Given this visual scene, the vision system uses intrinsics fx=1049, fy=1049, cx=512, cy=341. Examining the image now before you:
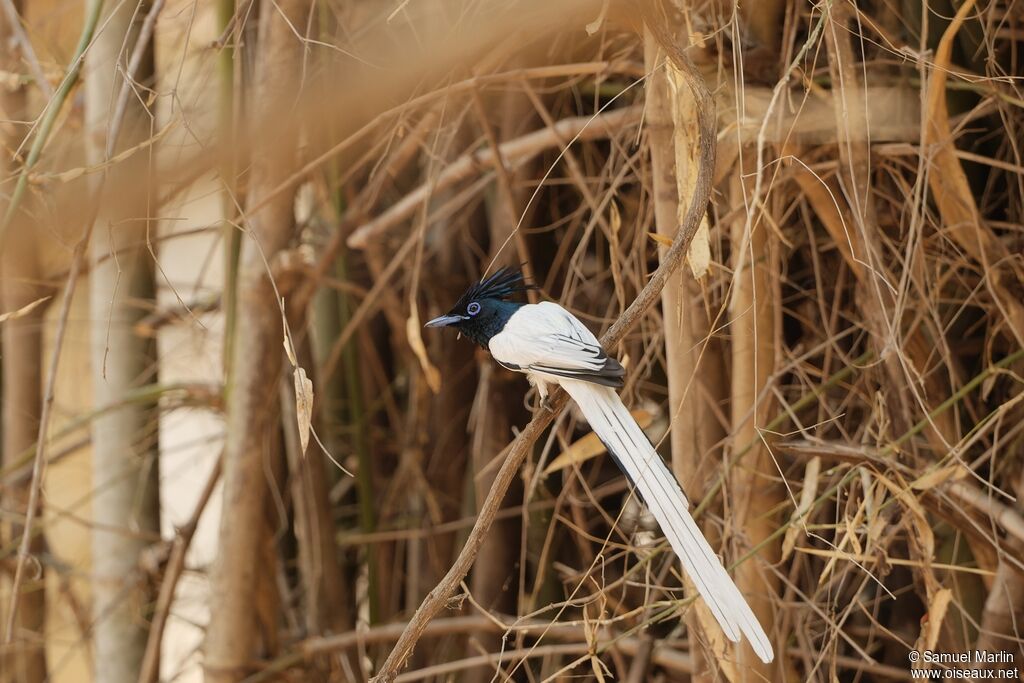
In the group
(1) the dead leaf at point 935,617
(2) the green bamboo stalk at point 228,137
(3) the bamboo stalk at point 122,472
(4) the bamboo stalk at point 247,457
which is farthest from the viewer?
(3) the bamboo stalk at point 122,472

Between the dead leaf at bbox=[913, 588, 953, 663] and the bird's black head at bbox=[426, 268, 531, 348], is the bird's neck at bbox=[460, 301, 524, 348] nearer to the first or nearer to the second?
the bird's black head at bbox=[426, 268, 531, 348]

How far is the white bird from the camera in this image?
93cm

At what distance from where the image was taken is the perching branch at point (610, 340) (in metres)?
0.89

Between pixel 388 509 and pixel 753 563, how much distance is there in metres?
1.06

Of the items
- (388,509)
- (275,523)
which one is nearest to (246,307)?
(275,523)

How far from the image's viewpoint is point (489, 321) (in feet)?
4.33

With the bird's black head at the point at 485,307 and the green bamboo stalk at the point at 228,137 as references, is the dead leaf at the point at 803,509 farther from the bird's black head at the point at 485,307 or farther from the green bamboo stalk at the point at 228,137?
the green bamboo stalk at the point at 228,137

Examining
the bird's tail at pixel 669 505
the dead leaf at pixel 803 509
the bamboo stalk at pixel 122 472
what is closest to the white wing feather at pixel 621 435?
the bird's tail at pixel 669 505

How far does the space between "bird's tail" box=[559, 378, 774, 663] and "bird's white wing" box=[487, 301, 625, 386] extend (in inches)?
1.3

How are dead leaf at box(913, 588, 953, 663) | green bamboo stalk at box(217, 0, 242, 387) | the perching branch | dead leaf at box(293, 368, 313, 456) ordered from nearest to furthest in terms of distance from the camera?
the perching branch, dead leaf at box(293, 368, 313, 456), dead leaf at box(913, 588, 953, 663), green bamboo stalk at box(217, 0, 242, 387)

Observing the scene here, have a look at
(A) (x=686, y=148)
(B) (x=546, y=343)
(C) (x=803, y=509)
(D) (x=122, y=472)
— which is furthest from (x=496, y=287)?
(D) (x=122, y=472)

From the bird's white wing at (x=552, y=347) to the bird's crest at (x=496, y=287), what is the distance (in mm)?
59

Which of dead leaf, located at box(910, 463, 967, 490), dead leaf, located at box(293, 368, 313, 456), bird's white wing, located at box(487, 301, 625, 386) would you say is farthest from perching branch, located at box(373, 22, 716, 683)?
dead leaf, located at box(910, 463, 967, 490)

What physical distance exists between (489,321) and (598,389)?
27 centimetres
